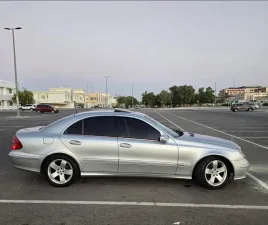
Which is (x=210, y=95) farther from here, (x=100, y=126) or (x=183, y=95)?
(x=100, y=126)

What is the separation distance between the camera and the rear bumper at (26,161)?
4906mm

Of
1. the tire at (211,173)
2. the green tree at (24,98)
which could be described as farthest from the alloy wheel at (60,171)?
the green tree at (24,98)

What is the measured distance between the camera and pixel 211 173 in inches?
189

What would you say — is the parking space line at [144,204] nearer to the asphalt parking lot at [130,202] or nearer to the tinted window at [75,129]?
the asphalt parking lot at [130,202]

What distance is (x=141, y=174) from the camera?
190 inches

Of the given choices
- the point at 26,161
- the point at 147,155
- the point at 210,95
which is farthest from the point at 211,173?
the point at 210,95

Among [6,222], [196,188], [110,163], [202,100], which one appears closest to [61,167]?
[110,163]

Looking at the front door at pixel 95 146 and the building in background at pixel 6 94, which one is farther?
the building in background at pixel 6 94

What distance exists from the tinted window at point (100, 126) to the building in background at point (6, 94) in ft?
254

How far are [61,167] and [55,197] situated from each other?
0.63 m

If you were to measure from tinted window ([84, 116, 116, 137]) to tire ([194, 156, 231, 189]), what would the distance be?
5.80ft

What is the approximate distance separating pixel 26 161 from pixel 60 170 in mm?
701

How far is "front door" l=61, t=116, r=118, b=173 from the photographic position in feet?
15.8

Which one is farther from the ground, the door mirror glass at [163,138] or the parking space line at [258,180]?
the door mirror glass at [163,138]
